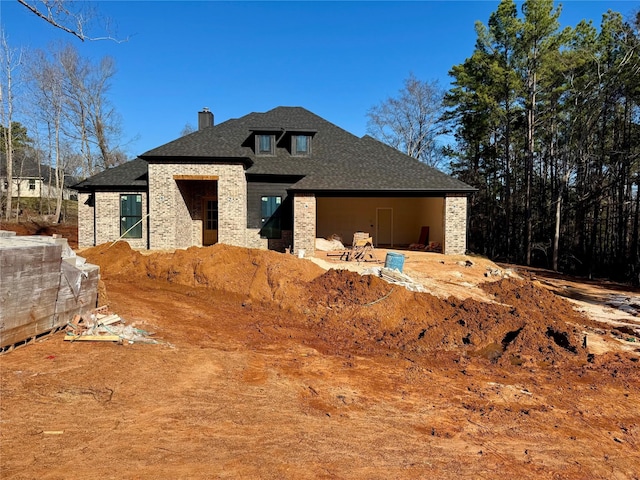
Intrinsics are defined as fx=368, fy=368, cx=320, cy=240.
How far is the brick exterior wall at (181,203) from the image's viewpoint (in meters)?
16.7

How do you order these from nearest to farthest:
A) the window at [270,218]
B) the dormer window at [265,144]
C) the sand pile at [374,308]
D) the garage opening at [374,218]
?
the sand pile at [374,308] → the window at [270,218] → the dormer window at [265,144] → the garage opening at [374,218]

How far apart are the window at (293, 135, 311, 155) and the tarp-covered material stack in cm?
1443

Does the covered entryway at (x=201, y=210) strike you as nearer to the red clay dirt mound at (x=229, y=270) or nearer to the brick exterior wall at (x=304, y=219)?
the brick exterior wall at (x=304, y=219)

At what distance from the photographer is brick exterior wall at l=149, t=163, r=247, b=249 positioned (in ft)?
54.8

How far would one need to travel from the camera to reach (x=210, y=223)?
19703 millimetres

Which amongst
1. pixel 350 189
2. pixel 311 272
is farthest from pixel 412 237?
pixel 311 272

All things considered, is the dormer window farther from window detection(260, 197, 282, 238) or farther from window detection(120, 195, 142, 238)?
window detection(120, 195, 142, 238)

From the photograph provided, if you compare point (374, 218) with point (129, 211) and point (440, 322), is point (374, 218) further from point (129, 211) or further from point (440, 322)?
point (440, 322)

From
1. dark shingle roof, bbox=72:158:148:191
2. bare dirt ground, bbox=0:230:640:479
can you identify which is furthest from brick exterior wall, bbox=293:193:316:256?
dark shingle roof, bbox=72:158:148:191

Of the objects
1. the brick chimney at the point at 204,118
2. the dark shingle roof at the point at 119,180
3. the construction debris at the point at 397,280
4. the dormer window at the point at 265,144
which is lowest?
the construction debris at the point at 397,280

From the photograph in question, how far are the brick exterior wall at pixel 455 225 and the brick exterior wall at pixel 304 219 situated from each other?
19.8ft

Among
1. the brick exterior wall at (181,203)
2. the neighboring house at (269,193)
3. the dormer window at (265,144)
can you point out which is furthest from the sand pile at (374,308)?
the dormer window at (265,144)

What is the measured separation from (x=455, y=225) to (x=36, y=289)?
50.0 ft

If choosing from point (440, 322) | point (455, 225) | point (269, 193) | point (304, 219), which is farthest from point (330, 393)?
point (269, 193)
